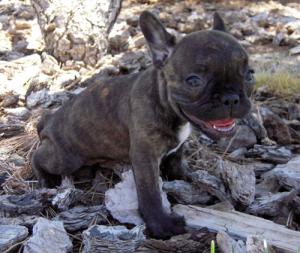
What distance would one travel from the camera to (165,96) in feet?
12.9

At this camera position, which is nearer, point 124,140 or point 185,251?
point 185,251

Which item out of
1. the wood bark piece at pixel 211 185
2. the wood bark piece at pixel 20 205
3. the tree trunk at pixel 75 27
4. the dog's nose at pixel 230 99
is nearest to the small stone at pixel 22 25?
the tree trunk at pixel 75 27

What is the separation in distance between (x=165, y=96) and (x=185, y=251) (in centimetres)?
107

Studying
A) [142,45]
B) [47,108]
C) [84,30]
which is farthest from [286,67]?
[47,108]

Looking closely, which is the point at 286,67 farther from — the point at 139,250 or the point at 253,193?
the point at 139,250

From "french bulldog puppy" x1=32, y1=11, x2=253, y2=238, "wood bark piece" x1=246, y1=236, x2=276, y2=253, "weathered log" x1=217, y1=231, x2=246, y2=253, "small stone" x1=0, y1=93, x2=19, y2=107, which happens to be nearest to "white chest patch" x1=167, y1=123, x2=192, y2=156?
"french bulldog puppy" x1=32, y1=11, x2=253, y2=238

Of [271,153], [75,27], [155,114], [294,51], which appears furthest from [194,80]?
[294,51]

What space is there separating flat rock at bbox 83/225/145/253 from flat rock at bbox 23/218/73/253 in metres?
0.14

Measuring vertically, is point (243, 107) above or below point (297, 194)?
above

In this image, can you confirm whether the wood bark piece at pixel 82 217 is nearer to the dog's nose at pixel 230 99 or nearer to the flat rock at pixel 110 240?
the flat rock at pixel 110 240

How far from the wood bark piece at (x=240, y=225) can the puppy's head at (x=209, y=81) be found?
1.81 feet

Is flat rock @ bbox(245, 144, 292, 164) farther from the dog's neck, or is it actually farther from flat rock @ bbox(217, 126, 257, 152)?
the dog's neck

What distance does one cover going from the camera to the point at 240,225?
146 inches

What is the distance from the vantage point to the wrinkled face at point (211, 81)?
3469 mm
